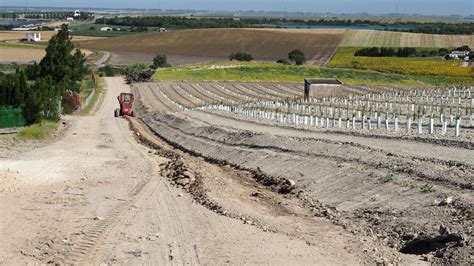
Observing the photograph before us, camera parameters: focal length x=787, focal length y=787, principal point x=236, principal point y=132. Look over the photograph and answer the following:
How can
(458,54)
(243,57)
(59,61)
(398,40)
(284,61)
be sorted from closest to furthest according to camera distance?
(59,61), (284,61), (458,54), (243,57), (398,40)

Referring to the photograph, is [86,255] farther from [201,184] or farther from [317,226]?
[201,184]

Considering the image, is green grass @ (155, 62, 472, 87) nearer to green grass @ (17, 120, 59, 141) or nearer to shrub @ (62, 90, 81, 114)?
shrub @ (62, 90, 81, 114)

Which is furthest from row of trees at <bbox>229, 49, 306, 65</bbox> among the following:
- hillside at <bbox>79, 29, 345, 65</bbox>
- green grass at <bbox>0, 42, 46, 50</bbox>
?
green grass at <bbox>0, 42, 46, 50</bbox>

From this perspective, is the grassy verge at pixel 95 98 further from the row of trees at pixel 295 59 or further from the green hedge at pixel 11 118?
the row of trees at pixel 295 59

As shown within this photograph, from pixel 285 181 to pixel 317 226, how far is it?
570 centimetres

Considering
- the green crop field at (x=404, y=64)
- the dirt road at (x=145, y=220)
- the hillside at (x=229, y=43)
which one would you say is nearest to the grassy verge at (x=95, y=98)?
the dirt road at (x=145, y=220)

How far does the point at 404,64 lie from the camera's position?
4075 inches

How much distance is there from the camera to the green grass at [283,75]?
85688 millimetres

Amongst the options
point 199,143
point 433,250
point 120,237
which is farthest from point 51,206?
point 199,143

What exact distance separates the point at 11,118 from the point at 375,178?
2428cm

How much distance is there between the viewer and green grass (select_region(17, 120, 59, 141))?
35562mm

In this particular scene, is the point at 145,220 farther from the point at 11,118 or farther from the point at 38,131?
the point at 11,118

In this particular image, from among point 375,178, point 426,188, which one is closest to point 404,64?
point 375,178

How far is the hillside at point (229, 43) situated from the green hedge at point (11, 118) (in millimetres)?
81073
